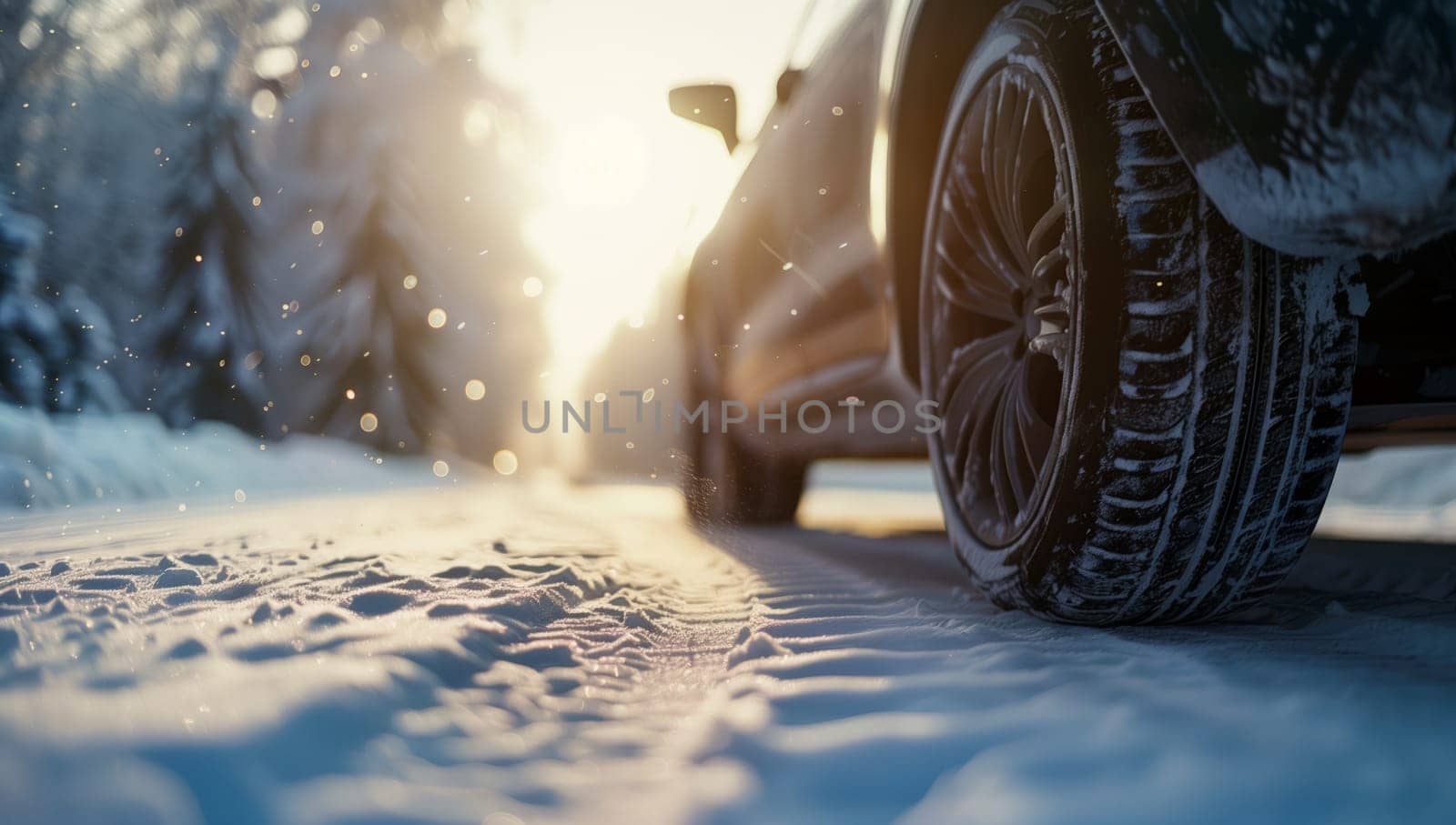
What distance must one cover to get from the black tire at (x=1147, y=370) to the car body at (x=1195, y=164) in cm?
22

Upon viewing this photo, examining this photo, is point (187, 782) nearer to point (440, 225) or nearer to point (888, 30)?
point (888, 30)

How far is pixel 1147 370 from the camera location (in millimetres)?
1280

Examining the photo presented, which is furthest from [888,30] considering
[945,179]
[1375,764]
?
[1375,764]

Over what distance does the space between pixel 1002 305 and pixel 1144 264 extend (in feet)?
1.66

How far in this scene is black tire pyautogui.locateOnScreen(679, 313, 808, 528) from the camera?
435cm

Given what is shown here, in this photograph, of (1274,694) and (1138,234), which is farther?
(1138,234)

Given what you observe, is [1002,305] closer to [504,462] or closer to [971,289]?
[971,289]

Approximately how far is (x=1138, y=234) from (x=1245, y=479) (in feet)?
1.33

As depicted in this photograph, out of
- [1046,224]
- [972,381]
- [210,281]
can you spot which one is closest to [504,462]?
[210,281]

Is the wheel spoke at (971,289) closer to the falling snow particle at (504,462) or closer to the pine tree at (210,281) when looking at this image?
the pine tree at (210,281)

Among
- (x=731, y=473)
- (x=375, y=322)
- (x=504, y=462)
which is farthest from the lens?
(x=504, y=462)

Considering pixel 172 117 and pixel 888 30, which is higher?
pixel 172 117

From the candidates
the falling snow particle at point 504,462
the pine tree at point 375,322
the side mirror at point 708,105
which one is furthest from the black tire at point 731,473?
the falling snow particle at point 504,462

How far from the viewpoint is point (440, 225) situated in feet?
44.3
